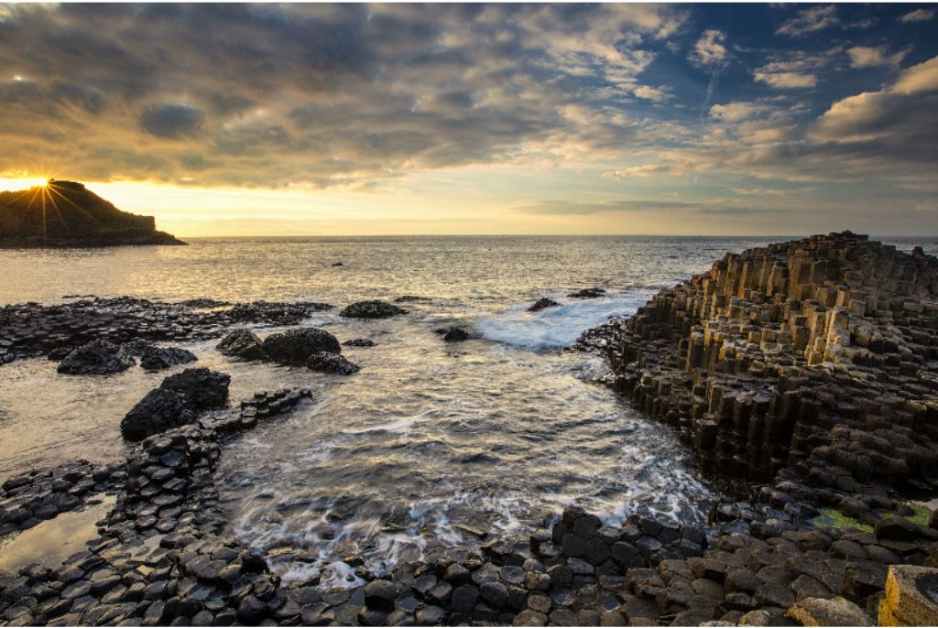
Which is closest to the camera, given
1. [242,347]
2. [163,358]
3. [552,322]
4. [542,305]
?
[163,358]

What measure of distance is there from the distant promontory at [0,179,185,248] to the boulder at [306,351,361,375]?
476ft

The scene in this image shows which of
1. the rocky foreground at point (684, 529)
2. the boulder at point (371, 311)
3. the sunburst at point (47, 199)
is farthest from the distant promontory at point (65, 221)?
the rocky foreground at point (684, 529)

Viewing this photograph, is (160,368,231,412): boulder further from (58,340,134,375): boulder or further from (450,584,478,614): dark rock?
(450,584,478,614): dark rock

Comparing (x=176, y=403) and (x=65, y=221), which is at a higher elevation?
(x=65, y=221)

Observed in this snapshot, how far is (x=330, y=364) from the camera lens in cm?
1888

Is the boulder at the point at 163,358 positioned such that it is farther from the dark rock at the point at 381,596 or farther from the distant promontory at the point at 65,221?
the distant promontory at the point at 65,221

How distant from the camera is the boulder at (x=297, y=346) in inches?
804

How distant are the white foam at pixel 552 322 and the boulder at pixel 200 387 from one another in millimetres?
13410

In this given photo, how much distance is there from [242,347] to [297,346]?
2.86 m

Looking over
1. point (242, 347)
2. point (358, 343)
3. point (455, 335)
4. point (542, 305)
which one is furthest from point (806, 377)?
point (542, 305)

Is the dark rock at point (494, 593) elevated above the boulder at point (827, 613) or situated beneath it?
situated beneath

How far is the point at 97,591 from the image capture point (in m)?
6.70

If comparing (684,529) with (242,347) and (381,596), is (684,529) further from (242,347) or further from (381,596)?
(242,347)

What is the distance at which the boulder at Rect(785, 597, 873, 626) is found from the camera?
4.21 meters
